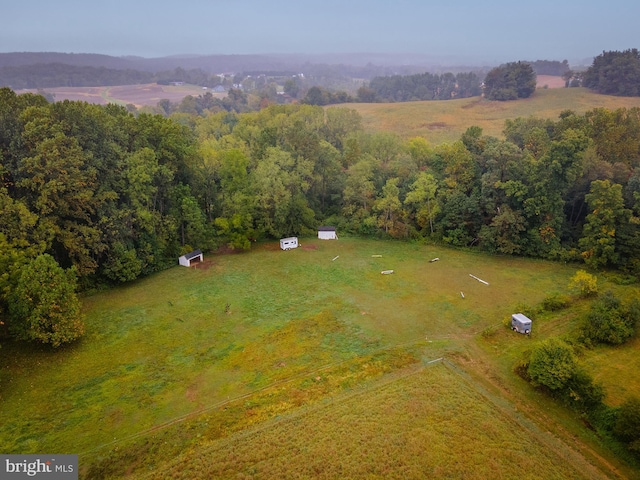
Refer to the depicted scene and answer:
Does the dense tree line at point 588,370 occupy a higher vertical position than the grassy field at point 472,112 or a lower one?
lower

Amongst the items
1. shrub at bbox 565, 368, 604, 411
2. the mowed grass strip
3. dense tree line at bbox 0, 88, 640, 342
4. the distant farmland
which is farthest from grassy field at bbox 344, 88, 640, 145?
the mowed grass strip

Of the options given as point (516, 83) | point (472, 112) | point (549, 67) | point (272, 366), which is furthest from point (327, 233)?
point (549, 67)

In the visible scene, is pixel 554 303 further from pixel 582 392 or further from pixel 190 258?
pixel 190 258

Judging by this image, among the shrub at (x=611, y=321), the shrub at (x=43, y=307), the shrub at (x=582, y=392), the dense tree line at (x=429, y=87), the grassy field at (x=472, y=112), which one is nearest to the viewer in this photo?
the shrub at (x=582, y=392)

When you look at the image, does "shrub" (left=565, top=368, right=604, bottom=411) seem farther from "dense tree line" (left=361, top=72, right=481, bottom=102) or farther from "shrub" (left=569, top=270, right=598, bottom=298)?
"dense tree line" (left=361, top=72, right=481, bottom=102)

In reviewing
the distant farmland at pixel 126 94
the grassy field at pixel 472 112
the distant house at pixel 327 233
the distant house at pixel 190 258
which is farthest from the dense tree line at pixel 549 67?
the distant house at pixel 190 258

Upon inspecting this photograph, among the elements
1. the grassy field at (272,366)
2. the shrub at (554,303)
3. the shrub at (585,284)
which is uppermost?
the shrub at (585,284)

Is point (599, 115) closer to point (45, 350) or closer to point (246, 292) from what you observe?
point (246, 292)

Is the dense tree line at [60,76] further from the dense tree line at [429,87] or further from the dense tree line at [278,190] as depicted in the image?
the dense tree line at [429,87]
